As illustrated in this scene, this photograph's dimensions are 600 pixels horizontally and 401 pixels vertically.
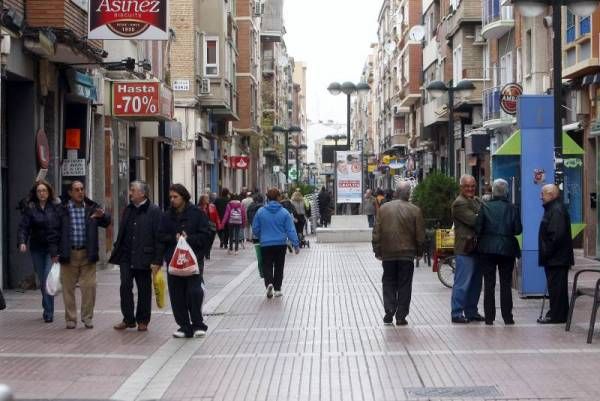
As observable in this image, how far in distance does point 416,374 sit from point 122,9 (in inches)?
512

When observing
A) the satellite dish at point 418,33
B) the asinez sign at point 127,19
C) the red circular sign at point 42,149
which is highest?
the satellite dish at point 418,33

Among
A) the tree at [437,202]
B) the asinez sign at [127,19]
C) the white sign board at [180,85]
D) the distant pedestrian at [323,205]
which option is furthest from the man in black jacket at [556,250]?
the distant pedestrian at [323,205]

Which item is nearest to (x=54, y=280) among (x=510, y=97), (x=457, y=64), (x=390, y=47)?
(x=510, y=97)

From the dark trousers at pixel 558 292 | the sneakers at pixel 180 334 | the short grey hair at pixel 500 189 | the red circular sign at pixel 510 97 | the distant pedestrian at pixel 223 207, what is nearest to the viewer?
the sneakers at pixel 180 334

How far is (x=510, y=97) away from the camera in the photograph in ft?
116

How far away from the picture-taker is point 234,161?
5288 cm

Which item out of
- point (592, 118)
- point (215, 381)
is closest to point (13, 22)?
point (215, 381)

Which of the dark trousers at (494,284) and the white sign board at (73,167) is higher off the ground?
the white sign board at (73,167)

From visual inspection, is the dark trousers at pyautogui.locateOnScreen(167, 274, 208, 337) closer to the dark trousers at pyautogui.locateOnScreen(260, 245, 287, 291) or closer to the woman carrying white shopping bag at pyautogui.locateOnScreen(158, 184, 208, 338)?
the woman carrying white shopping bag at pyautogui.locateOnScreen(158, 184, 208, 338)

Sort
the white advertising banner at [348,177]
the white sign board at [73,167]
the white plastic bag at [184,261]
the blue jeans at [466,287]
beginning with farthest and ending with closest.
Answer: the white advertising banner at [348,177] < the white sign board at [73,167] < the blue jeans at [466,287] < the white plastic bag at [184,261]

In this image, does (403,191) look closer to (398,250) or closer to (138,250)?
(398,250)

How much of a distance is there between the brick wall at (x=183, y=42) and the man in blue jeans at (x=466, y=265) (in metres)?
32.1

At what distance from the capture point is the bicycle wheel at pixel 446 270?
66.5 ft

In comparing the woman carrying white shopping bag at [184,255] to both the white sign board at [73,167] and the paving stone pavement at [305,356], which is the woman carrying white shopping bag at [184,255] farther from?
the white sign board at [73,167]
